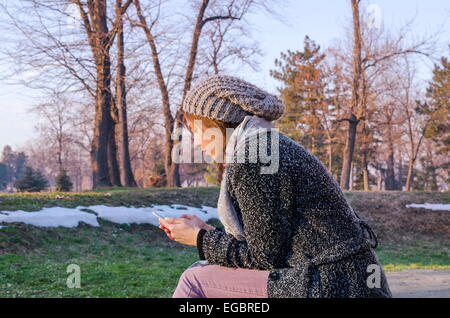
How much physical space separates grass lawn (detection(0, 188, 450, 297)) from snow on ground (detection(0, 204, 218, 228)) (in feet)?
0.60

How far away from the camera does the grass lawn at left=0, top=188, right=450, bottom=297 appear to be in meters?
5.18

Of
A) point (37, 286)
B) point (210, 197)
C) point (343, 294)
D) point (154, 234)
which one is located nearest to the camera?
point (343, 294)

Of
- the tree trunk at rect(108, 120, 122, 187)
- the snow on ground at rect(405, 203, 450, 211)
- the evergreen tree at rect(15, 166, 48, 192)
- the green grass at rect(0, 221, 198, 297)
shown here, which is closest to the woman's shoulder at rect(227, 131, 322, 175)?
the green grass at rect(0, 221, 198, 297)

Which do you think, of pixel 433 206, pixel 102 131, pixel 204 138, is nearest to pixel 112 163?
pixel 102 131

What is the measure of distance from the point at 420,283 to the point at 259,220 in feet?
15.5

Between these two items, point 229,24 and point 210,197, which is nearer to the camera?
point 210,197

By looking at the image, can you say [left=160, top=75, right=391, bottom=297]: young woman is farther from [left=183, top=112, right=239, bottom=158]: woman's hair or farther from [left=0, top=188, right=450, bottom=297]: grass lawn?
[left=0, top=188, right=450, bottom=297]: grass lawn

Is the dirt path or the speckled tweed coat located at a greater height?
the speckled tweed coat

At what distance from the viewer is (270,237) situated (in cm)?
171

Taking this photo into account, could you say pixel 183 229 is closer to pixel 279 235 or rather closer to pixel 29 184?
pixel 279 235
